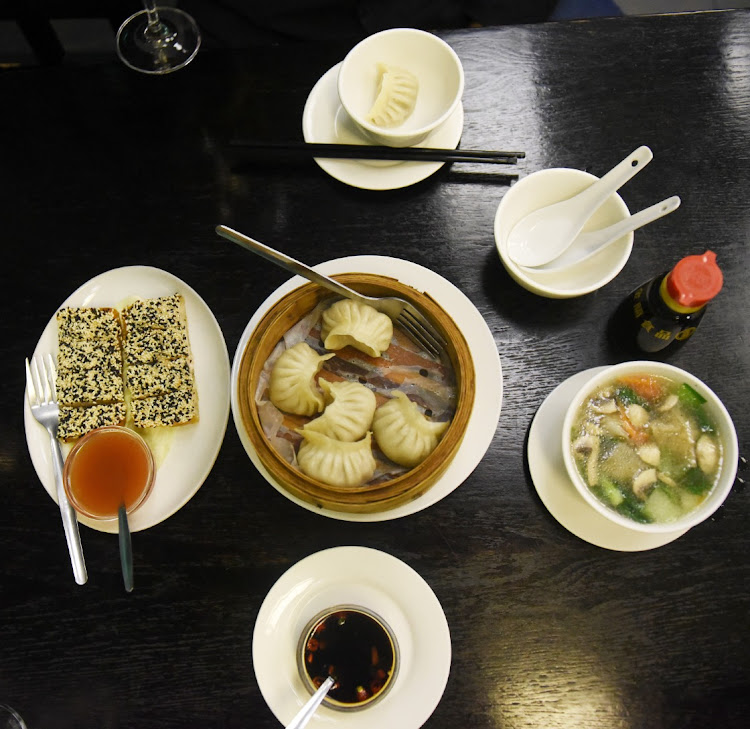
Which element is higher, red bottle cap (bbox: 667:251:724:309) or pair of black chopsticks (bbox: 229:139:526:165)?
pair of black chopsticks (bbox: 229:139:526:165)

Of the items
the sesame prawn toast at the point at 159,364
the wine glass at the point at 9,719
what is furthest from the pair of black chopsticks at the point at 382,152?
the wine glass at the point at 9,719

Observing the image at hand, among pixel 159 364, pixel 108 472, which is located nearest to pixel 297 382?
pixel 159 364

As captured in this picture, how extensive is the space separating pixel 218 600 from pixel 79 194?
3.90 ft

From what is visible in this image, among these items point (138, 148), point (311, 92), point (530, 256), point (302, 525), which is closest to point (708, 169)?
point (530, 256)

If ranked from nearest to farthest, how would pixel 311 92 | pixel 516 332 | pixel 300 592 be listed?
pixel 300 592 → pixel 516 332 → pixel 311 92

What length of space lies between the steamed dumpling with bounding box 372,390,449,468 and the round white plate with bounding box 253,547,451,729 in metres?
0.24

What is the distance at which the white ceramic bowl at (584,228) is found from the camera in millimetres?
1678

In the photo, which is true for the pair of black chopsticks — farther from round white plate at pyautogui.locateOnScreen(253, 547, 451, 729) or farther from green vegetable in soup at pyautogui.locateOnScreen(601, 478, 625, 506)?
round white plate at pyautogui.locateOnScreen(253, 547, 451, 729)

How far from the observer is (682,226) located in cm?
181

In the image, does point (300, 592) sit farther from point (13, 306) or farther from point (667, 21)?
point (667, 21)

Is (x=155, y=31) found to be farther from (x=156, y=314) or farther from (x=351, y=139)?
(x=156, y=314)

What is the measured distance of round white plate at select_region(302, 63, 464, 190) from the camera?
180 centimetres

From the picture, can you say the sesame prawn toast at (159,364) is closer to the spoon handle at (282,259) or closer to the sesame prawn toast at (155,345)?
the sesame prawn toast at (155,345)

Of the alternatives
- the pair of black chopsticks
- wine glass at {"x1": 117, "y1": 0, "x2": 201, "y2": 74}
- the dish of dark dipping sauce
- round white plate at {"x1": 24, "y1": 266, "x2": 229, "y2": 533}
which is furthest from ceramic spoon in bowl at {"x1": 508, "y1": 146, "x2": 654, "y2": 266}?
wine glass at {"x1": 117, "y1": 0, "x2": 201, "y2": 74}
